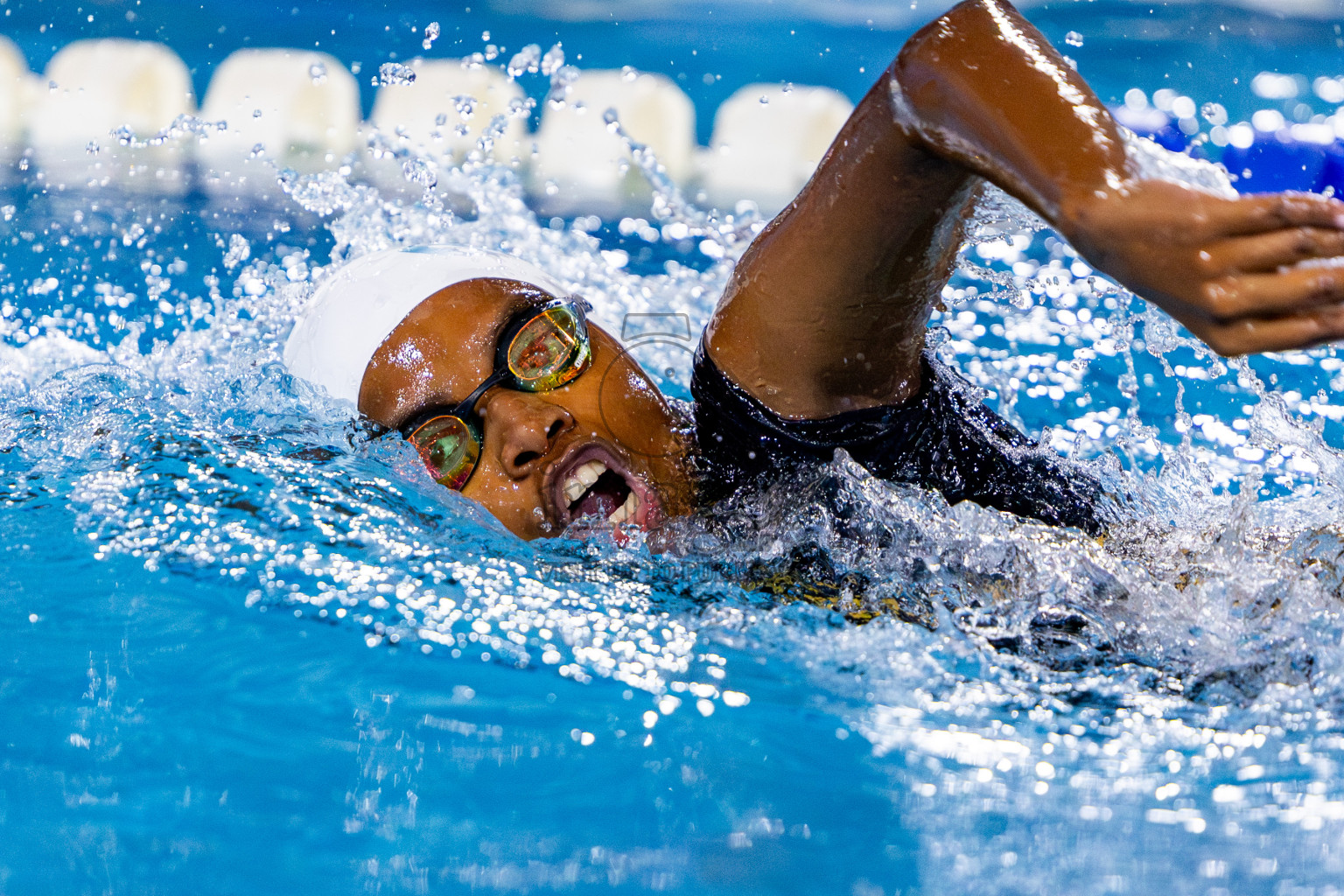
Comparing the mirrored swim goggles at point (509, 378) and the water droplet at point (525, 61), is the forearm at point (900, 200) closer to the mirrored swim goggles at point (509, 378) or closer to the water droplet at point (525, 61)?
the mirrored swim goggles at point (509, 378)

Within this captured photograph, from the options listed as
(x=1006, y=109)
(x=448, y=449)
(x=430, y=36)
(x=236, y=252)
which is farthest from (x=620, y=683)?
(x=430, y=36)

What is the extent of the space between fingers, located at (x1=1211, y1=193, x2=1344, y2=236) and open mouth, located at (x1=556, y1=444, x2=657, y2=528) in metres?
0.84

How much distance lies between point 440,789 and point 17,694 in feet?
1.68

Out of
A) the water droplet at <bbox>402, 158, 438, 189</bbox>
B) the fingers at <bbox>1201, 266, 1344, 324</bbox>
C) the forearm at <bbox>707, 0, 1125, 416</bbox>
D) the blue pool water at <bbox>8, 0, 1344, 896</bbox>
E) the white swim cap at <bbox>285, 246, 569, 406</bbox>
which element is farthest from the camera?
the water droplet at <bbox>402, 158, 438, 189</bbox>

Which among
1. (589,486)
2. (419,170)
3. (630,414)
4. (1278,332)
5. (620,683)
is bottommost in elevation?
(620,683)

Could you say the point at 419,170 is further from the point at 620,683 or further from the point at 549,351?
the point at 620,683

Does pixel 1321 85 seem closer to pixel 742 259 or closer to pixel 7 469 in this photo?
pixel 742 259

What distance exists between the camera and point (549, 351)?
59.5 inches

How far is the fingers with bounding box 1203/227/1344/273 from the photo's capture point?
0.75 meters

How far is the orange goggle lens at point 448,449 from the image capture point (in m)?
1.49

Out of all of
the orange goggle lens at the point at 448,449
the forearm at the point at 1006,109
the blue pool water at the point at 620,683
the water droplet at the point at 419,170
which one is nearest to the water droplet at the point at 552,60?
the water droplet at the point at 419,170

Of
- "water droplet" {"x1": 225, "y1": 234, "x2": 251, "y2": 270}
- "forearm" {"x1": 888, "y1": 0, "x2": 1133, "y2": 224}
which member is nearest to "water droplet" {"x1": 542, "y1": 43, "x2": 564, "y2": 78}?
"water droplet" {"x1": 225, "y1": 234, "x2": 251, "y2": 270}

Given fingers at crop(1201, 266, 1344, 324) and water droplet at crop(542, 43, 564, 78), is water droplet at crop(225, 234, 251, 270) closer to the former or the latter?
water droplet at crop(542, 43, 564, 78)

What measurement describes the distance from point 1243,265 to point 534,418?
0.88m
